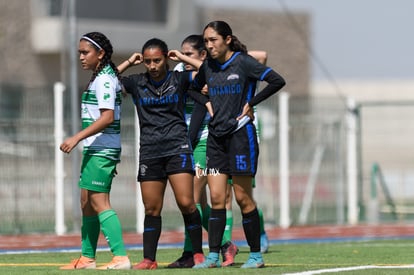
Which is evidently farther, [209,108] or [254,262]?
[209,108]

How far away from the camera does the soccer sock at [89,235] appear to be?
32.9 feet

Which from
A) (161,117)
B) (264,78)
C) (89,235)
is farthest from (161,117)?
(89,235)

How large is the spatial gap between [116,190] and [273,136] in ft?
9.81

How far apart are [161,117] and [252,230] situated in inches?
46.4

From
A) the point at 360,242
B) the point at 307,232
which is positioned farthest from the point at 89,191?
the point at 307,232

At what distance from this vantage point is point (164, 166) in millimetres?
9891

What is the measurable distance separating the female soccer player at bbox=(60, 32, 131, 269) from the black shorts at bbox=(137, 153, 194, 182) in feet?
0.85

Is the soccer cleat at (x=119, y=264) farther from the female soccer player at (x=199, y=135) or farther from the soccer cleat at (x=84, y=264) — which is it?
the female soccer player at (x=199, y=135)

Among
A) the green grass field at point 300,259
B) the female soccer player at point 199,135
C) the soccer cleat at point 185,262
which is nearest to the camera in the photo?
the green grass field at point 300,259

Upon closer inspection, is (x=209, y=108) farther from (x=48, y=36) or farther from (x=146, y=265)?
(x=48, y=36)

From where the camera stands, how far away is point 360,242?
15148 mm

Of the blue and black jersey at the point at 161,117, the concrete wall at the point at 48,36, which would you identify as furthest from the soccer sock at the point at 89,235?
the concrete wall at the point at 48,36

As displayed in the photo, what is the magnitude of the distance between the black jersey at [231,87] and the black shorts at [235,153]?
79 mm

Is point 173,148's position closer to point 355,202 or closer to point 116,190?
point 116,190
